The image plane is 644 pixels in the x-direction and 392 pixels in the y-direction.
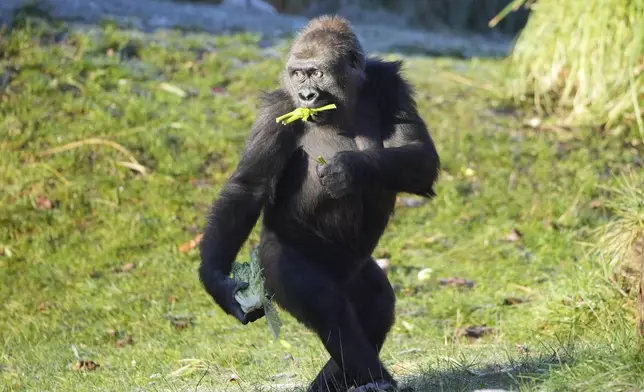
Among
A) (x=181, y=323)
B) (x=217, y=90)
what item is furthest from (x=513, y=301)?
(x=217, y=90)

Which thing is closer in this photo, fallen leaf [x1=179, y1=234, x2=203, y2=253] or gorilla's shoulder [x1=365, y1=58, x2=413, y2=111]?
gorilla's shoulder [x1=365, y1=58, x2=413, y2=111]

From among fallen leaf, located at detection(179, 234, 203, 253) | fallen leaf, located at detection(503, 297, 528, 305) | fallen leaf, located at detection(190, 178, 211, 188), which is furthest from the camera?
fallen leaf, located at detection(190, 178, 211, 188)

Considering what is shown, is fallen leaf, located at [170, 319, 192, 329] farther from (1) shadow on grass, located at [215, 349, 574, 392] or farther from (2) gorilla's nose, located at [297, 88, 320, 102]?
(2) gorilla's nose, located at [297, 88, 320, 102]

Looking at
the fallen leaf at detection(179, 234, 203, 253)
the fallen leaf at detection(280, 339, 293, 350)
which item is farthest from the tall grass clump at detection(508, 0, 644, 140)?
the fallen leaf at detection(280, 339, 293, 350)

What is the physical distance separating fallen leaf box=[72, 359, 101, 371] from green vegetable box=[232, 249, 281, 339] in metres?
1.88

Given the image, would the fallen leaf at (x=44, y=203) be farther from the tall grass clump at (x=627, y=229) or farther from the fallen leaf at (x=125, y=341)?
the tall grass clump at (x=627, y=229)

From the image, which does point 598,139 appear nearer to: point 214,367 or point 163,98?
point 163,98

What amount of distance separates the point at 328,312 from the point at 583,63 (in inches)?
246

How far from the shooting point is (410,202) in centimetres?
890

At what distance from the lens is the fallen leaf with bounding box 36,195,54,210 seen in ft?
27.1

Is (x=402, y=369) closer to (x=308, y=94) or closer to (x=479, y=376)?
(x=479, y=376)

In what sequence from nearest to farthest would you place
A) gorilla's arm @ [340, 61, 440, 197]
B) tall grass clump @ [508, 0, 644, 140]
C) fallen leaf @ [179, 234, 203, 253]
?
gorilla's arm @ [340, 61, 440, 197], fallen leaf @ [179, 234, 203, 253], tall grass clump @ [508, 0, 644, 140]

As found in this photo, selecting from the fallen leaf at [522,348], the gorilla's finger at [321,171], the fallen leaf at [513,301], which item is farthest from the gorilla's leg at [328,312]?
the fallen leaf at [513,301]

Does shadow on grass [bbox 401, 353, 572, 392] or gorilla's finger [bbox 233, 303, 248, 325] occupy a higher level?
gorilla's finger [bbox 233, 303, 248, 325]
